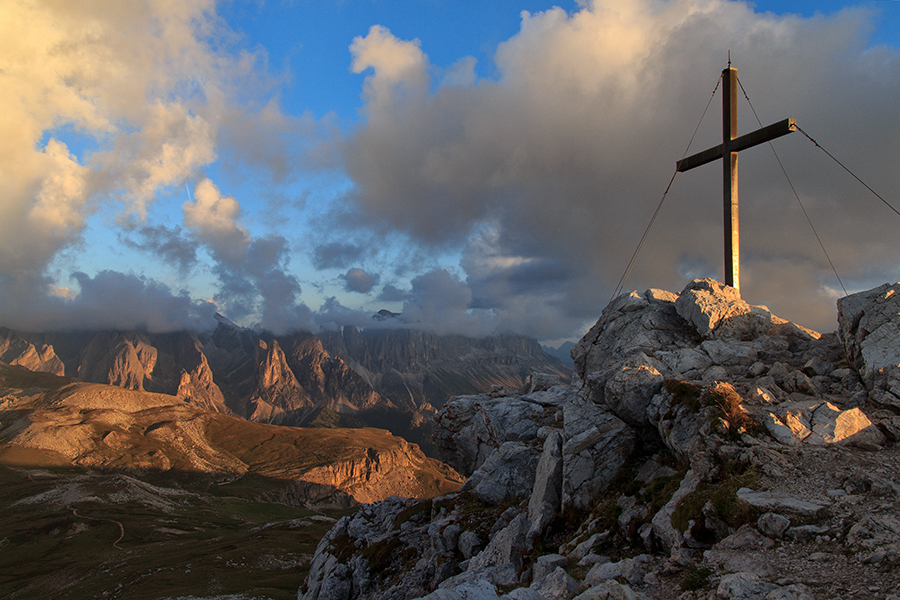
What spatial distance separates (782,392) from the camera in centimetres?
1852

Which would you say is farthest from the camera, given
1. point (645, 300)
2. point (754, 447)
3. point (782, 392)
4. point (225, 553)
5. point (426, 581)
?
point (225, 553)

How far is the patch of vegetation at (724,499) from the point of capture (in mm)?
13305

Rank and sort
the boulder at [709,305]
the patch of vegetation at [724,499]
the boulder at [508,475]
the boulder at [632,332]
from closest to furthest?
the patch of vegetation at [724,499] < the boulder at [709,305] < the boulder at [632,332] < the boulder at [508,475]

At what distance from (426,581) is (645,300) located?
908 inches

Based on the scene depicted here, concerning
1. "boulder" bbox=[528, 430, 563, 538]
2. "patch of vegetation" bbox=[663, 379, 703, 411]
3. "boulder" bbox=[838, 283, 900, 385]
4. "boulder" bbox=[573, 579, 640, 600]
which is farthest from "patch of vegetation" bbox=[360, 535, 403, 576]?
"boulder" bbox=[838, 283, 900, 385]

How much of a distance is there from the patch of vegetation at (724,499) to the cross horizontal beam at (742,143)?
18.4 meters

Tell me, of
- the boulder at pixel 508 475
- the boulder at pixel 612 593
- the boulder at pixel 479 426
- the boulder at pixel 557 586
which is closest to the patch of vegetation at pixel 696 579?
the boulder at pixel 612 593

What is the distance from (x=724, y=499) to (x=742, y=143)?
68.5ft

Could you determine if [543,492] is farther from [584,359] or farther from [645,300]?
[645,300]

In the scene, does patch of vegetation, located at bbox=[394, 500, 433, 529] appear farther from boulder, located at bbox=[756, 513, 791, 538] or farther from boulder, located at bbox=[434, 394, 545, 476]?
boulder, located at bbox=[756, 513, 791, 538]

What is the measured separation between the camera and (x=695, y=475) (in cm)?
1633

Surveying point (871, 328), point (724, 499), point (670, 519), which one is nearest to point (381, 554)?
point (670, 519)

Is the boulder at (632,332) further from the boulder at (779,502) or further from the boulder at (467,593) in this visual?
the boulder at (467,593)

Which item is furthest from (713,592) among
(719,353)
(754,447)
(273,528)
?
(273,528)
